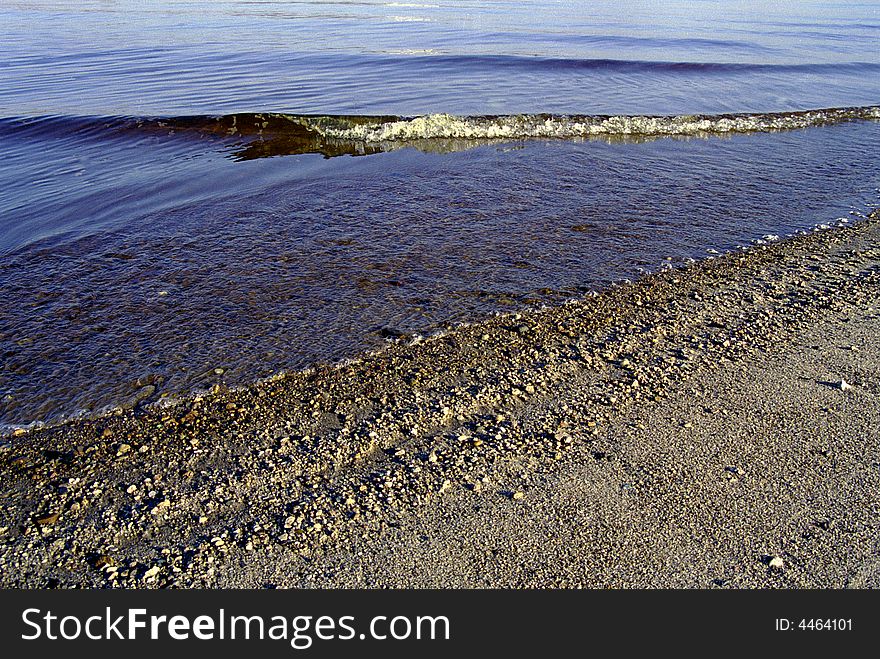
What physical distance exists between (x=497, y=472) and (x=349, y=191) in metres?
6.19

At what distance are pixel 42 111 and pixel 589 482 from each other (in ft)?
49.6

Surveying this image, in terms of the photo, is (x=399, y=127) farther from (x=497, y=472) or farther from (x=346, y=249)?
Result: (x=497, y=472)

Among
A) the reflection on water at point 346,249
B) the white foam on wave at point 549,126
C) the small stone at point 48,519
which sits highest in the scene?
the white foam on wave at point 549,126

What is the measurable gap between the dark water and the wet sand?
74 centimetres

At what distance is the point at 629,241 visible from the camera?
7.37m

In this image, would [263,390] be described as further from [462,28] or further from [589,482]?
[462,28]

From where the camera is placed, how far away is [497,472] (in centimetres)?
379

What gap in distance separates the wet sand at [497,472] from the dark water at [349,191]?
74 centimetres

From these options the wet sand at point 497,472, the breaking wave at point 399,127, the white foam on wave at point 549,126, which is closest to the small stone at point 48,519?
the wet sand at point 497,472

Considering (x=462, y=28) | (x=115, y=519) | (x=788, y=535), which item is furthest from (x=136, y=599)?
(x=462, y=28)

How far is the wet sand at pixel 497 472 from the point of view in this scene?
3.21 m

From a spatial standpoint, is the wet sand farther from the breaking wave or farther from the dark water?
the breaking wave

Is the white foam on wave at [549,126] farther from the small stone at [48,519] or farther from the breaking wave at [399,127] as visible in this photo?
the small stone at [48,519]

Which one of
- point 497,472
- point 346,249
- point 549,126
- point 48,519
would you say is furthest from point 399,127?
point 48,519
